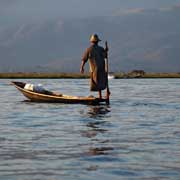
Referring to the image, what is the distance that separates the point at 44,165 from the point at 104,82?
14375 millimetres

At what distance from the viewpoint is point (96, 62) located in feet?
77.5

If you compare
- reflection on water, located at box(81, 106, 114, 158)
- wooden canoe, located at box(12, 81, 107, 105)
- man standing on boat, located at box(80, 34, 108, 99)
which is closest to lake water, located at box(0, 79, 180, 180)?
reflection on water, located at box(81, 106, 114, 158)

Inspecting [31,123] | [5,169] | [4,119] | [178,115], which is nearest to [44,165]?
[5,169]

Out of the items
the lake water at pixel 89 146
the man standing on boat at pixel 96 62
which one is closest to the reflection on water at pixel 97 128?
the lake water at pixel 89 146

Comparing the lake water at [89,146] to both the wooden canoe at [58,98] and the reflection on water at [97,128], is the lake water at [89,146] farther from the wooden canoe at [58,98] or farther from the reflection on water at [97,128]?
the wooden canoe at [58,98]

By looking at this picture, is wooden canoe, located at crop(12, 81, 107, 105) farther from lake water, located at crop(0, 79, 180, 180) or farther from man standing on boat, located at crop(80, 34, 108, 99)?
lake water, located at crop(0, 79, 180, 180)

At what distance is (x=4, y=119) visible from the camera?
56.2 ft

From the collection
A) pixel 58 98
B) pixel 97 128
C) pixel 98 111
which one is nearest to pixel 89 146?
pixel 97 128

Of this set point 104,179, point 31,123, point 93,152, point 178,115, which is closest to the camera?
point 104,179

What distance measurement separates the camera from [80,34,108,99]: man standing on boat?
76.8 feet

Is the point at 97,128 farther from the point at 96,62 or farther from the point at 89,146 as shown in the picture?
the point at 96,62

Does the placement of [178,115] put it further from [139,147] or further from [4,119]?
[139,147]

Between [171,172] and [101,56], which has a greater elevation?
[101,56]

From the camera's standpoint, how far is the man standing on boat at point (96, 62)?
23422mm
